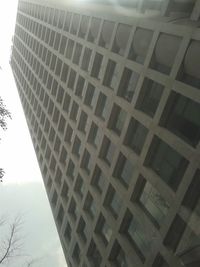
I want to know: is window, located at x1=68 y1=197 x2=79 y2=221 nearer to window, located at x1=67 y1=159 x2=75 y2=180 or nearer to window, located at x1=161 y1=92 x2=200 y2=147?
window, located at x1=67 y1=159 x2=75 y2=180

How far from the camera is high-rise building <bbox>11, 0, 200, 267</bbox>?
20016 mm

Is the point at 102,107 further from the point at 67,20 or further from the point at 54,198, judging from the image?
the point at 54,198

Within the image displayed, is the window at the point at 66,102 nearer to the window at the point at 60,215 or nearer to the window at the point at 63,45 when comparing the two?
the window at the point at 63,45

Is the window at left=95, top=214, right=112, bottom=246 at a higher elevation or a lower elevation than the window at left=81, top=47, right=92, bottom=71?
lower

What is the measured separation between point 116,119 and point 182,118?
27.3ft

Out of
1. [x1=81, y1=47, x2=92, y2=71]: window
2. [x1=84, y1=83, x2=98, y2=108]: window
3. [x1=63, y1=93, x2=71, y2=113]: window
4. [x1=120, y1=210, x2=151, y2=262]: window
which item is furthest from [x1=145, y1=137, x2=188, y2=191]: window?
[x1=63, y1=93, x2=71, y2=113]: window

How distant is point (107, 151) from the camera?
29953mm

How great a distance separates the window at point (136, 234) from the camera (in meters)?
23.3

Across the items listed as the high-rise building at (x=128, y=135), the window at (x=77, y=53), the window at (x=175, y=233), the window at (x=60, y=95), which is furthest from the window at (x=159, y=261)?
the window at (x=60, y=95)

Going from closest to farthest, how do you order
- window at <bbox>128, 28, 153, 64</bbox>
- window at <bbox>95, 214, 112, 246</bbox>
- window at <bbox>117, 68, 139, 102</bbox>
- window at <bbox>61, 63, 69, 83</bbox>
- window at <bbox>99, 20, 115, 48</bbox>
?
window at <bbox>128, 28, 153, 64</bbox>
window at <bbox>117, 68, 139, 102</bbox>
window at <bbox>95, 214, 112, 246</bbox>
window at <bbox>99, 20, 115, 48</bbox>
window at <bbox>61, 63, 69, 83</bbox>

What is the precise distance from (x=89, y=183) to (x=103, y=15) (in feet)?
43.5

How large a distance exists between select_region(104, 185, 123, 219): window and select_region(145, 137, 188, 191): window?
16.5 ft

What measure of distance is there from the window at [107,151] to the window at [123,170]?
74.7 inches

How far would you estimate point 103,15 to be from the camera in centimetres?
3170
